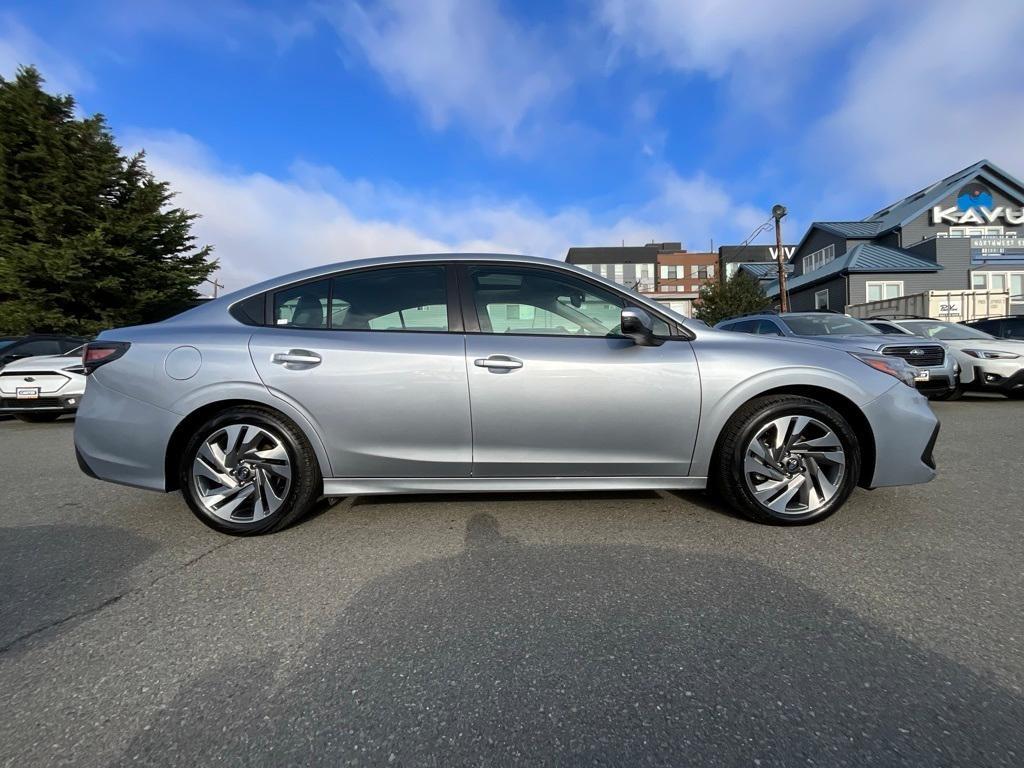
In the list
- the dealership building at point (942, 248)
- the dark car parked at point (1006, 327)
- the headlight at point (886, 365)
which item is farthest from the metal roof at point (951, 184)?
the headlight at point (886, 365)

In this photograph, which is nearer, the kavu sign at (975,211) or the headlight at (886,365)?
the headlight at (886,365)

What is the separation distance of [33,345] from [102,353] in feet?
24.8

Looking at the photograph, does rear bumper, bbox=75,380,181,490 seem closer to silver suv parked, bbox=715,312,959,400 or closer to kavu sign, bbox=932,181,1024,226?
silver suv parked, bbox=715,312,959,400

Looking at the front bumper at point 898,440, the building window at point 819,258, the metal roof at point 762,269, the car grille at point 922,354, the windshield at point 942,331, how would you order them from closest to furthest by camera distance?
1. the front bumper at point 898,440
2. the car grille at point 922,354
3. the windshield at point 942,331
4. the building window at point 819,258
5. the metal roof at point 762,269

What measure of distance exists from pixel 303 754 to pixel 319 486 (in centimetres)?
174

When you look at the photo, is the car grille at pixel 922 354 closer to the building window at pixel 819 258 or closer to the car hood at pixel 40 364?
the car hood at pixel 40 364

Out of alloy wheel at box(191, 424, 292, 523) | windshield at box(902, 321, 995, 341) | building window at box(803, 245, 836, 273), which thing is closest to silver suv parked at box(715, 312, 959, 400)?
windshield at box(902, 321, 995, 341)

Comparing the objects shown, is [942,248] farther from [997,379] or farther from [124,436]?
[124,436]

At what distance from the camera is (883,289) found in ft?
85.0

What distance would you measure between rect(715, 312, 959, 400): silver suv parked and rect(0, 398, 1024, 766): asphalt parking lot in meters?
4.50

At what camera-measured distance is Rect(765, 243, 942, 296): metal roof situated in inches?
1005

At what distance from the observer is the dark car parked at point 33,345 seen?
7.96 metres

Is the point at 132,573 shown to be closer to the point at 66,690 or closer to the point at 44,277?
the point at 66,690

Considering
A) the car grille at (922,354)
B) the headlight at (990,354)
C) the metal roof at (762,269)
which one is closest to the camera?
the car grille at (922,354)
